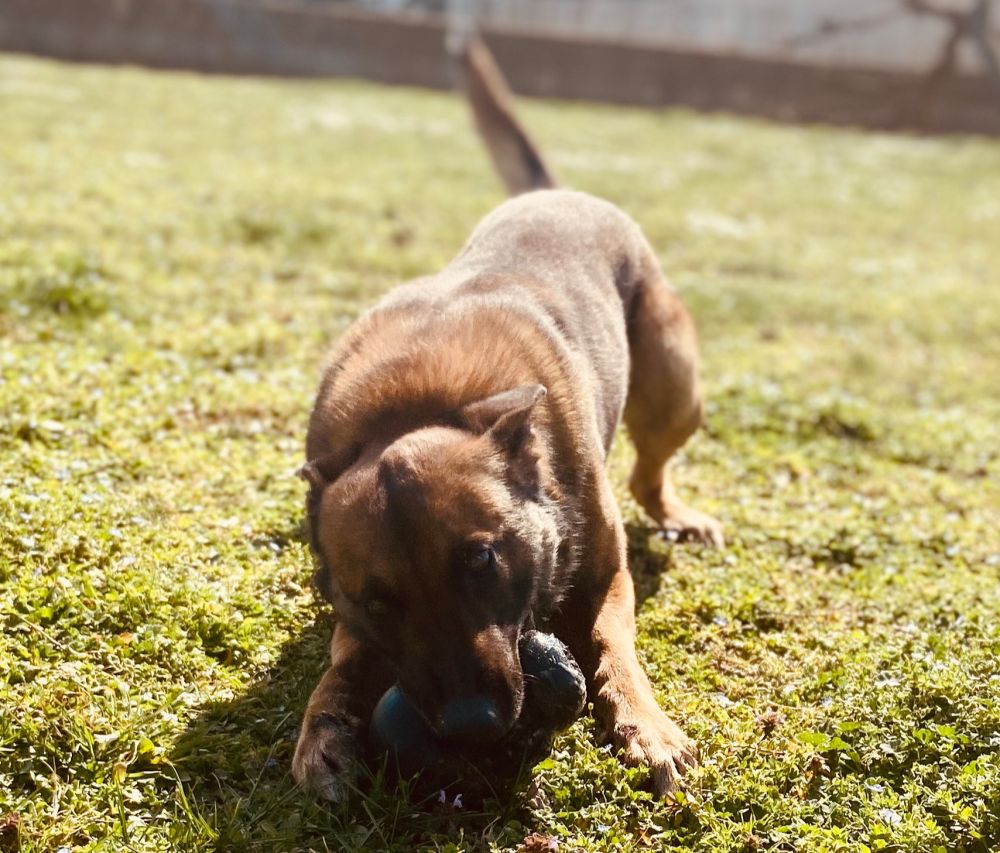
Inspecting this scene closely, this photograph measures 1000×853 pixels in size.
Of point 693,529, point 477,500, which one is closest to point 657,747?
point 477,500

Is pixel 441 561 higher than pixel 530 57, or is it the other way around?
pixel 441 561

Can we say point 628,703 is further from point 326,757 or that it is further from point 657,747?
point 326,757

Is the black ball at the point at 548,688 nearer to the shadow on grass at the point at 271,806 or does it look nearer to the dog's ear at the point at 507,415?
the shadow on grass at the point at 271,806

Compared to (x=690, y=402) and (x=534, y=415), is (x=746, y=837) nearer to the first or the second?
(x=534, y=415)

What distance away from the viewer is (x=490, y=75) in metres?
8.05

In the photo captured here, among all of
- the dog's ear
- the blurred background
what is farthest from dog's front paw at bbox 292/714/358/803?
the blurred background

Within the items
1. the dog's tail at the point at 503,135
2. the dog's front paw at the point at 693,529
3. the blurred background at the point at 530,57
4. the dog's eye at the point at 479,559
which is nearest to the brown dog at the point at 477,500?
the dog's eye at the point at 479,559

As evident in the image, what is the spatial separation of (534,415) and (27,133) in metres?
11.6

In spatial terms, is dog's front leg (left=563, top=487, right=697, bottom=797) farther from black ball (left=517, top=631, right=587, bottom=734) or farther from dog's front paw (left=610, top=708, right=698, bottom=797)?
black ball (left=517, top=631, right=587, bottom=734)

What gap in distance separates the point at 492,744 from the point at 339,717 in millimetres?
535

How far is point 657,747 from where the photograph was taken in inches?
145

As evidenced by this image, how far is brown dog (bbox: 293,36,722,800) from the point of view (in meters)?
3.36

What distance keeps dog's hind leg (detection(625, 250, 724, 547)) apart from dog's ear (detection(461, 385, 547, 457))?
199 centimetres

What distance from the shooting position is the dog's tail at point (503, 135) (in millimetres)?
7383
